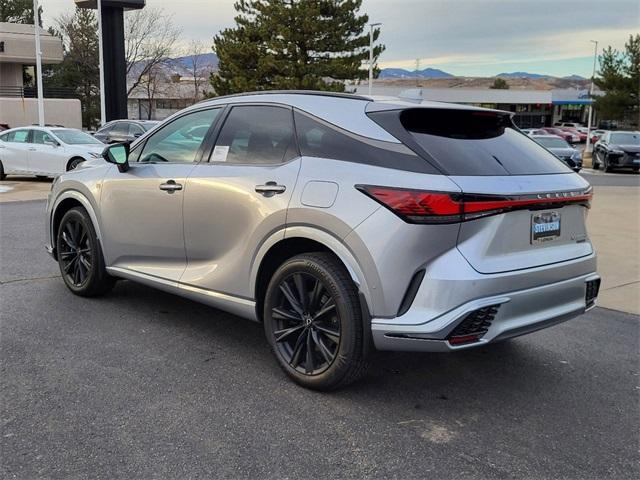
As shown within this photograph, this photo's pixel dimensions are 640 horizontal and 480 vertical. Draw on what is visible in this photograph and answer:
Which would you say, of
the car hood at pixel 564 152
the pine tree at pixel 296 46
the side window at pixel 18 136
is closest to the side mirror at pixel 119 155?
the side window at pixel 18 136

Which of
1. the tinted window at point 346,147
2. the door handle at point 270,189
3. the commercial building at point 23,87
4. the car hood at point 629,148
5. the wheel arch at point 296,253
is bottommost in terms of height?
the wheel arch at point 296,253

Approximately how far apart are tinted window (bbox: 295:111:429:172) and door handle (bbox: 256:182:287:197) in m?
0.26

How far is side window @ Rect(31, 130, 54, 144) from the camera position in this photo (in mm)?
16969

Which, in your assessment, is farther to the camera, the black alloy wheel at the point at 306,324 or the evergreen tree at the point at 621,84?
the evergreen tree at the point at 621,84

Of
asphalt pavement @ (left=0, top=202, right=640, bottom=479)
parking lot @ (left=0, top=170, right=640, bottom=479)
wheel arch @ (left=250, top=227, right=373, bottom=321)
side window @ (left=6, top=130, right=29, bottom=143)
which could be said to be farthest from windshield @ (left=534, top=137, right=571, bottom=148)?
wheel arch @ (left=250, top=227, right=373, bottom=321)

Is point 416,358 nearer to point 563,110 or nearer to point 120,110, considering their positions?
point 120,110

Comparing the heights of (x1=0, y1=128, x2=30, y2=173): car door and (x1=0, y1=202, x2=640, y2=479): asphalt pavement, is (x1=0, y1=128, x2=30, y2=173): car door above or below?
above

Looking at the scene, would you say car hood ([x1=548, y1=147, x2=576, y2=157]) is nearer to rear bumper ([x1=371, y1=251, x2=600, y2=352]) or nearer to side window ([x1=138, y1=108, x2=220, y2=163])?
side window ([x1=138, y1=108, x2=220, y2=163])

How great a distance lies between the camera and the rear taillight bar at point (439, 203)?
10.7ft

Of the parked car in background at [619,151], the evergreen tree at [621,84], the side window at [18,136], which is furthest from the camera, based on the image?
the evergreen tree at [621,84]

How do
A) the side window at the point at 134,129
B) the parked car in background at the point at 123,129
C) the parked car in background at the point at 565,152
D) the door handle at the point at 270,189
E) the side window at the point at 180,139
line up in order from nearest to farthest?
the door handle at the point at 270,189
the side window at the point at 180,139
the parked car in background at the point at 123,129
the side window at the point at 134,129
the parked car in background at the point at 565,152

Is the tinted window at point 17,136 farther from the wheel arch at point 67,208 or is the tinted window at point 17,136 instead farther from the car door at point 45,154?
the wheel arch at point 67,208

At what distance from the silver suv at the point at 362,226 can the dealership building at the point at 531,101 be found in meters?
65.8

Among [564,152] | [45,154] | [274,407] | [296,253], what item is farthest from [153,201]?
[564,152]
